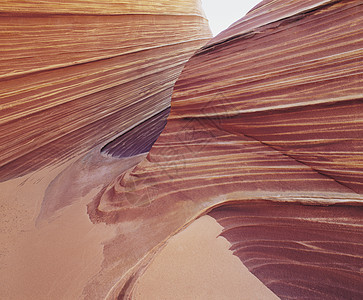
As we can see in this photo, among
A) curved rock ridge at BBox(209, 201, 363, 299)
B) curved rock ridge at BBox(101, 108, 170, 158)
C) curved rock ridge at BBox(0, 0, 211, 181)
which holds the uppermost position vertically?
curved rock ridge at BBox(0, 0, 211, 181)

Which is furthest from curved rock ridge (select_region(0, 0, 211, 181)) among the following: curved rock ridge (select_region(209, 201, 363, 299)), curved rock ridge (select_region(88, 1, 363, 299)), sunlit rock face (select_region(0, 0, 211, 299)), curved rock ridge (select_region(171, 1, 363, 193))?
curved rock ridge (select_region(209, 201, 363, 299))

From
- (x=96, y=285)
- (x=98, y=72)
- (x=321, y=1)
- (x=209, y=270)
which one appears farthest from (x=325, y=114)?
(x=98, y=72)

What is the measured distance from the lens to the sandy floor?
781mm

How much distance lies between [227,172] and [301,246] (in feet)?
1.64

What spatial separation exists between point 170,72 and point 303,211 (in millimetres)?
2862

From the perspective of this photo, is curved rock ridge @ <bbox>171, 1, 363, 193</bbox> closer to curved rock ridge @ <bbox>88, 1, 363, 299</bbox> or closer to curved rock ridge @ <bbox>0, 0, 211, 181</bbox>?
curved rock ridge @ <bbox>88, 1, 363, 299</bbox>

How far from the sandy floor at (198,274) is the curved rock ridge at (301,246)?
6 centimetres

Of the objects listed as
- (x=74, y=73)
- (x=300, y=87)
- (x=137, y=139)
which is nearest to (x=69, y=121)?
(x=74, y=73)

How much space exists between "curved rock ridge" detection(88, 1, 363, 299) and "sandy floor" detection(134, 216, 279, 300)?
3.0 inches

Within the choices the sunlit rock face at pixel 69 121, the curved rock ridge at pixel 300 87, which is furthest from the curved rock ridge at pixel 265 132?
the sunlit rock face at pixel 69 121

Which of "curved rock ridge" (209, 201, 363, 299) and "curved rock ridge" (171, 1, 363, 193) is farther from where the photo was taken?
"curved rock ridge" (171, 1, 363, 193)

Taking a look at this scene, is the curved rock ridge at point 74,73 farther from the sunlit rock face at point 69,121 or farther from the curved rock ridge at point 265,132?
the curved rock ridge at point 265,132

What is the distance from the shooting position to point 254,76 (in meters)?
1.18

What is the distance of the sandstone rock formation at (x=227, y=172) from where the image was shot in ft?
2.87
